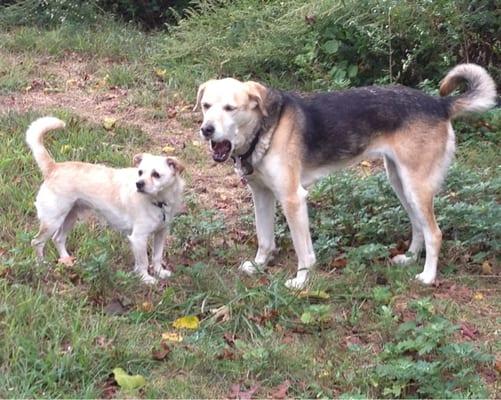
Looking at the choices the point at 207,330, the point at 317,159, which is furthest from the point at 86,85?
the point at 207,330

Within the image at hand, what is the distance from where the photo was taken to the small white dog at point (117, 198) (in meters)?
5.51

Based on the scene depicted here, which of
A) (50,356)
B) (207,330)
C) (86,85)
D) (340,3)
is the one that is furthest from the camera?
(86,85)

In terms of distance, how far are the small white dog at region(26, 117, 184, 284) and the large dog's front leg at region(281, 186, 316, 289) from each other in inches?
30.5

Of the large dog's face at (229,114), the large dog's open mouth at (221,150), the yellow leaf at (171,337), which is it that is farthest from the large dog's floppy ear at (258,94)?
the yellow leaf at (171,337)

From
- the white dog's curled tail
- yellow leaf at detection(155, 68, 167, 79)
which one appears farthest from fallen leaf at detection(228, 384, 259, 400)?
yellow leaf at detection(155, 68, 167, 79)

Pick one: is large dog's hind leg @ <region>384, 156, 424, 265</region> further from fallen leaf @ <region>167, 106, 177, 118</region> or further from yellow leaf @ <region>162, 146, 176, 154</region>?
fallen leaf @ <region>167, 106, 177, 118</region>

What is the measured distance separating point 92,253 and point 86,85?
188 inches

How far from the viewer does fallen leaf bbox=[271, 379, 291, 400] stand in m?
4.26

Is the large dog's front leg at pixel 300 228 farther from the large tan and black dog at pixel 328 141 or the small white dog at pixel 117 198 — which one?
the small white dog at pixel 117 198

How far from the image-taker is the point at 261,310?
498 centimetres

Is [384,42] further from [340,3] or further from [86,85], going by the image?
[86,85]

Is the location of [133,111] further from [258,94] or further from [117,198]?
[258,94]

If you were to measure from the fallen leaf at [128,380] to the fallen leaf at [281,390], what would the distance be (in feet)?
2.24

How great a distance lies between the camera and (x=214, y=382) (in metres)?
4.31
